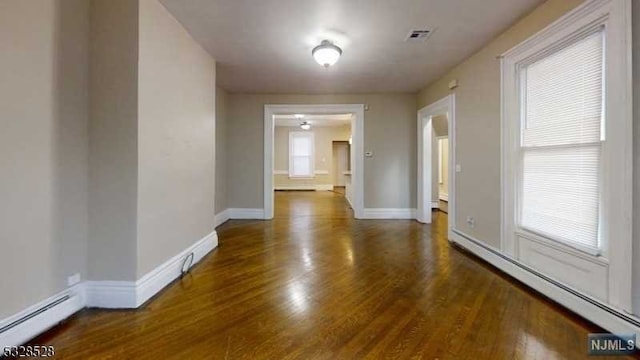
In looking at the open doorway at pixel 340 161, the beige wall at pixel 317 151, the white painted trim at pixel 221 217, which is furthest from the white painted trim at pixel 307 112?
the open doorway at pixel 340 161

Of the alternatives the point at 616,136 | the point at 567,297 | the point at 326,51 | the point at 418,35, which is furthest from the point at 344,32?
the point at 567,297

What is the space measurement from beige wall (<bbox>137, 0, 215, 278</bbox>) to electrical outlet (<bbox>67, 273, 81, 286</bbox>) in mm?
413

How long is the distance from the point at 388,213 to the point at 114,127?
5146 mm

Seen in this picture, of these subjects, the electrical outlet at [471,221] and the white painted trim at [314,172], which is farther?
the white painted trim at [314,172]

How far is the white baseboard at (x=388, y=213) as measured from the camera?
21.1ft

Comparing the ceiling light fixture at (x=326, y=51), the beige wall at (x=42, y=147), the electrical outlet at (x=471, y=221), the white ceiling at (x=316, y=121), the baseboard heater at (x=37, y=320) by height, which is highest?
the white ceiling at (x=316, y=121)

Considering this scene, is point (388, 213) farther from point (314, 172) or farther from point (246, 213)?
point (314, 172)

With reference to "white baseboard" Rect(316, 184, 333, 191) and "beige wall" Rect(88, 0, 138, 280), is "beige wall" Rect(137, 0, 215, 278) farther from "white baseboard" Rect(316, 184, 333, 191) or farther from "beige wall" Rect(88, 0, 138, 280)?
"white baseboard" Rect(316, 184, 333, 191)

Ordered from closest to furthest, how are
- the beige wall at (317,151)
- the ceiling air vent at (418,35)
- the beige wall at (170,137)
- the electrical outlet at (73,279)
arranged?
1. the electrical outlet at (73,279)
2. the beige wall at (170,137)
3. the ceiling air vent at (418,35)
4. the beige wall at (317,151)

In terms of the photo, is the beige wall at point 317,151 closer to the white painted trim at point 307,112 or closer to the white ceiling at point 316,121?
the white ceiling at point 316,121

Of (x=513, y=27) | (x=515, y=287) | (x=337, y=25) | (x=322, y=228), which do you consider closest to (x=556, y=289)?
(x=515, y=287)

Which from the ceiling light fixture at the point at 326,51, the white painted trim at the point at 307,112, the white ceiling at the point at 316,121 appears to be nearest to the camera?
the ceiling light fixture at the point at 326,51

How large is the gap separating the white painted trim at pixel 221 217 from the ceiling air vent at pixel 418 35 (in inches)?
169

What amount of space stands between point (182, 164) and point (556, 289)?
11.9ft
